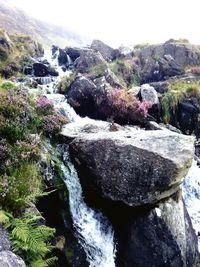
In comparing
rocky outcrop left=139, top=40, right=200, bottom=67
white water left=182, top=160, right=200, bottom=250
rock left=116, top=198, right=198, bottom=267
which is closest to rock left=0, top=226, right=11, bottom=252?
rock left=116, top=198, right=198, bottom=267

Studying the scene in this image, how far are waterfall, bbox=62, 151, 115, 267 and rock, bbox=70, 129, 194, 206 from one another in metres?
0.38

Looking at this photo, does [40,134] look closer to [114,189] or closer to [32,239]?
[114,189]

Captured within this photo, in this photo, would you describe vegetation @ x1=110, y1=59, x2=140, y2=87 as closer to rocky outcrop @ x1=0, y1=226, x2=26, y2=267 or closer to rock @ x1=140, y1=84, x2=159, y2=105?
rock @ x1=140, y1=84, x2=159, y2=105

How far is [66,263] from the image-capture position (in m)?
10.4

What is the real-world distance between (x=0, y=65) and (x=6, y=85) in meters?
14.5

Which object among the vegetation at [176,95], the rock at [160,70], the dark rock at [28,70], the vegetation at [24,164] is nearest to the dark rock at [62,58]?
the rock at [160,70]

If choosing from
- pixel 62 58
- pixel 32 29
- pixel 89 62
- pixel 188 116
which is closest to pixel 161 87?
pixel 188 116

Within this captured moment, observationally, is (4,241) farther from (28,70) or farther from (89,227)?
(28,70)

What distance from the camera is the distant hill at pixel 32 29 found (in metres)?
84.9

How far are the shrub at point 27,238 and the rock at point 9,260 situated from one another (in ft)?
1.56

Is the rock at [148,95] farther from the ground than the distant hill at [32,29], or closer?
farther from the ground

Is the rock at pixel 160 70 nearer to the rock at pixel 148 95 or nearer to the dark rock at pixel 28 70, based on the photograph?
the dark rock at pixel 28 70

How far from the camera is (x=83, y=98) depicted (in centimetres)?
2066

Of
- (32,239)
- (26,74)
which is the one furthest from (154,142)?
(26,74)
